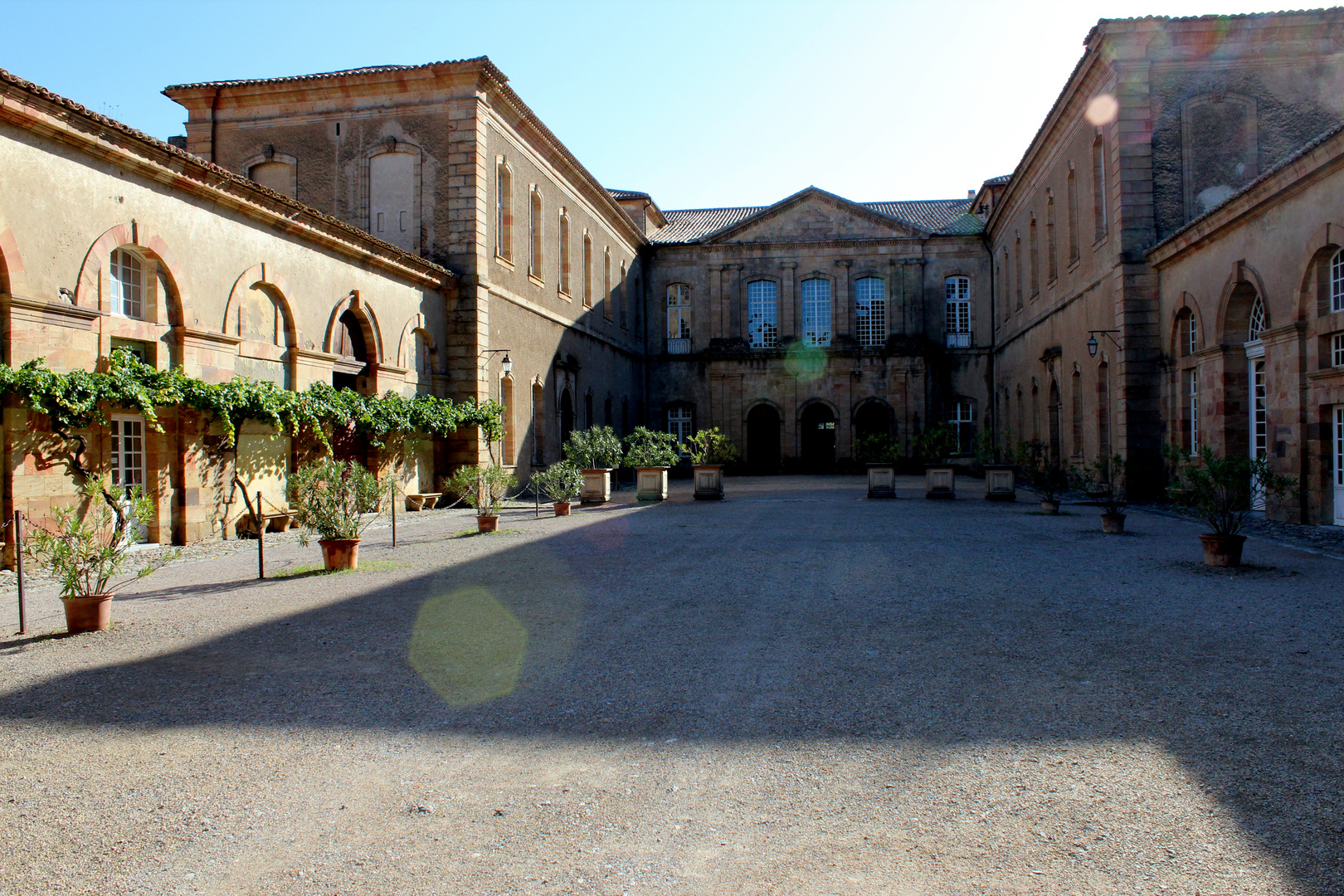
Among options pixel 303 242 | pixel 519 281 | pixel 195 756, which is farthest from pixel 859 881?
pixel 519 281

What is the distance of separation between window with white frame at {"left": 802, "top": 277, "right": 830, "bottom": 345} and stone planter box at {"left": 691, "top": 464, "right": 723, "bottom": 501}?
16861 millimetres

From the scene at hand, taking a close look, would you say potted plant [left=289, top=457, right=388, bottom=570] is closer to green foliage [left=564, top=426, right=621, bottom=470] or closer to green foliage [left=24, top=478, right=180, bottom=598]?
→ green foliage [left=24, top=478, right=180, bottom=598]

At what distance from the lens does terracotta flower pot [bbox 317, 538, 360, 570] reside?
374 inches

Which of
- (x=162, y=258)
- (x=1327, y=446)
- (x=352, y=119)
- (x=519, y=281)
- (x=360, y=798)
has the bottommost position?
(x=360, y=798)

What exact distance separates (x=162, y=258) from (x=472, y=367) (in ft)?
27.0

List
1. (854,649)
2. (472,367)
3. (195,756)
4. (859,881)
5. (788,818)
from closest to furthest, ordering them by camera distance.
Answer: (859,881) → (788,818) → (195,756) → (854,649) → (472,367)

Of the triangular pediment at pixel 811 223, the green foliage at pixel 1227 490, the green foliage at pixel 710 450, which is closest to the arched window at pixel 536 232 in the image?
the green foliage at pixel 710 450

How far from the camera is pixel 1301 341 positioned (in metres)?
13.0

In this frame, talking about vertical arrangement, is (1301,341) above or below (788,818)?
above

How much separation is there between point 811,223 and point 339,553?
99.2ft

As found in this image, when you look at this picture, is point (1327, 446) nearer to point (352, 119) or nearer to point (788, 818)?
point (788, 818)

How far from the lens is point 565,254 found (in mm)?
26719

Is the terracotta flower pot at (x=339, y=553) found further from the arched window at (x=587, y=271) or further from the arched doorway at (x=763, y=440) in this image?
the arched doorway at (x=763, y=440)

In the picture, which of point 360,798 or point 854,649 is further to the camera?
point 854,649
